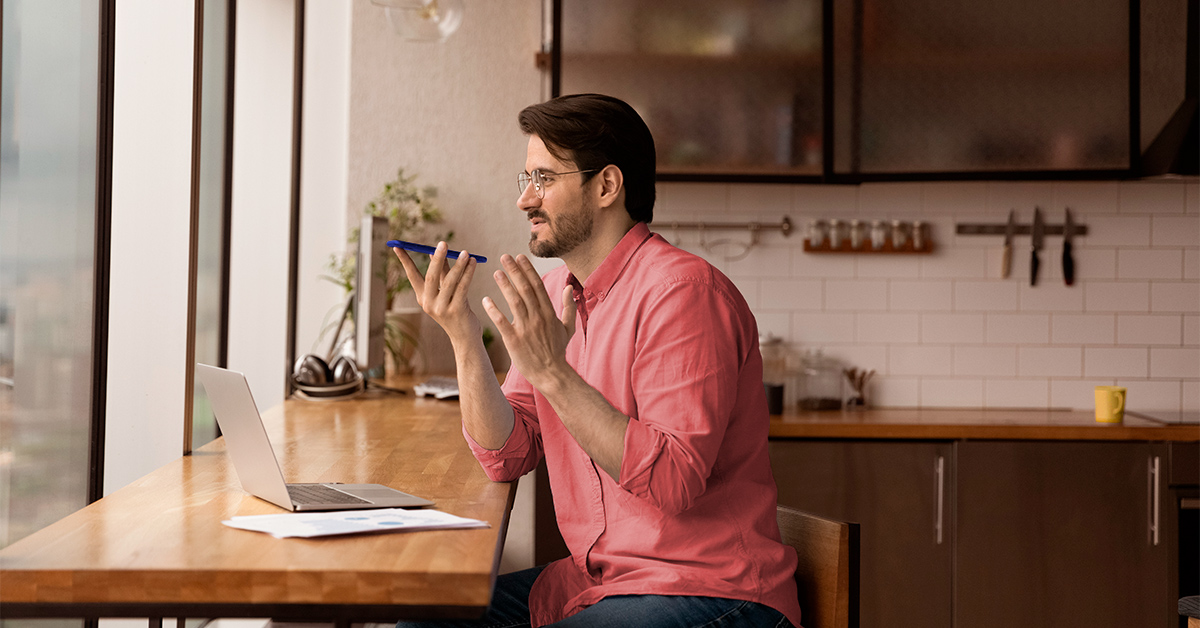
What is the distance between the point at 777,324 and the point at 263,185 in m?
2.07

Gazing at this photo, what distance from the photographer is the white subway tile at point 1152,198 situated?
3531 millimetres

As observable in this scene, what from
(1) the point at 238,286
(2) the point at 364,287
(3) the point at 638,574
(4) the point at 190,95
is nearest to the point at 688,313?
(3) the point at 638,574

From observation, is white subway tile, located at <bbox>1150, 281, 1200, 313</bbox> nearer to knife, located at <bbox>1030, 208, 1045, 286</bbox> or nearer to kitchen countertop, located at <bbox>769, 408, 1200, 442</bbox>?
knife, located at <bbox>1030, 208, 1045, 286</bbox>

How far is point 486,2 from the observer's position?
377 centimetres

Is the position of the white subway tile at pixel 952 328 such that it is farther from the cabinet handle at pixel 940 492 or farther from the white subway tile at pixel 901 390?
the cabinet handle at pixel 940 492

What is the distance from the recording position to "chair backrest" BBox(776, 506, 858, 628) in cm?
147

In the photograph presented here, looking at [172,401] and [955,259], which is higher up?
[955,259]

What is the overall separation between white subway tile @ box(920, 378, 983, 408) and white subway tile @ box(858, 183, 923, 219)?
2.15ft

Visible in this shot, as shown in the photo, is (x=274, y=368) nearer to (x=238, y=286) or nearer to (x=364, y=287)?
(x=238, y=286)

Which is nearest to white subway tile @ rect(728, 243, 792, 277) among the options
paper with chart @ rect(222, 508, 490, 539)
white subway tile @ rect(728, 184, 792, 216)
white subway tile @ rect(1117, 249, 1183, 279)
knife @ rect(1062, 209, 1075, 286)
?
white subway tile @ rect(728, 184, 792, 216)

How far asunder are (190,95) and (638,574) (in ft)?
4.77

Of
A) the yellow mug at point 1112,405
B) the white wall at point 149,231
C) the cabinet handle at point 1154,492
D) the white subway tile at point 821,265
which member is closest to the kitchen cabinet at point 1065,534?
the cabinet handle at point 1154,492

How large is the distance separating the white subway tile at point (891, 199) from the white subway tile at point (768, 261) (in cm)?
34

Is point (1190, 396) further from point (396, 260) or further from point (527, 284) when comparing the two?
point (527, 284)
